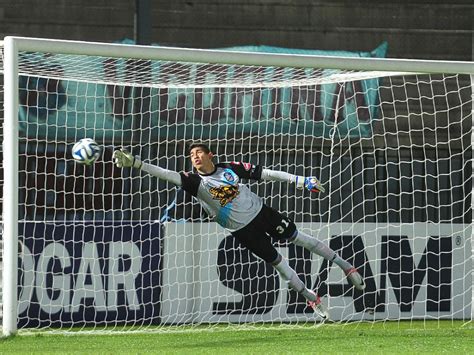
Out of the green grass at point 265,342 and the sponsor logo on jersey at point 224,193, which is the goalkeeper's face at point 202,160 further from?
the green grass at point 265,342

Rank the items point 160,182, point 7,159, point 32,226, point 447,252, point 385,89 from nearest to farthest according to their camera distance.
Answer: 1. point 7,159
2. point 32,226
3. point 447,252
4. point 160,182
5. point 385,89

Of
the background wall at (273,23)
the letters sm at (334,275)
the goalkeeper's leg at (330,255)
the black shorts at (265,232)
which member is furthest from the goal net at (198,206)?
the goalkeeper's leg at (330,255)

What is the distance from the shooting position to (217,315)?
1114 cm

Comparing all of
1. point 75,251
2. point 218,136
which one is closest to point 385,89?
point 218,136

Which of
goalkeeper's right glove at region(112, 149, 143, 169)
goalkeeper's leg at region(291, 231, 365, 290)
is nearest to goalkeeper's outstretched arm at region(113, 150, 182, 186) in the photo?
goalkeeper's right glove at region(112, 149, 143, 169)

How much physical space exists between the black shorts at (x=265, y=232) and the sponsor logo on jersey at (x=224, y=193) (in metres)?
0.28

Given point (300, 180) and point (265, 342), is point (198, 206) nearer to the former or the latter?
point (300, 180)

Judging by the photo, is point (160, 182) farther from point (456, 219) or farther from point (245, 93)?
point (456, 219)

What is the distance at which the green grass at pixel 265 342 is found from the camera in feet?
27.2

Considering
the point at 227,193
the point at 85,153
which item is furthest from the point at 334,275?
the point at 85,153

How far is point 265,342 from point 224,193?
73.5 inches

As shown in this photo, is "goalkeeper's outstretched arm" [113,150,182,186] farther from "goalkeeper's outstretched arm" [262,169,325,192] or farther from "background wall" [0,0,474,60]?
"background wall" [0,0,474,60]

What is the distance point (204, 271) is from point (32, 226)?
1.63 metres

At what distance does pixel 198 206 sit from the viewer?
1241 cm
